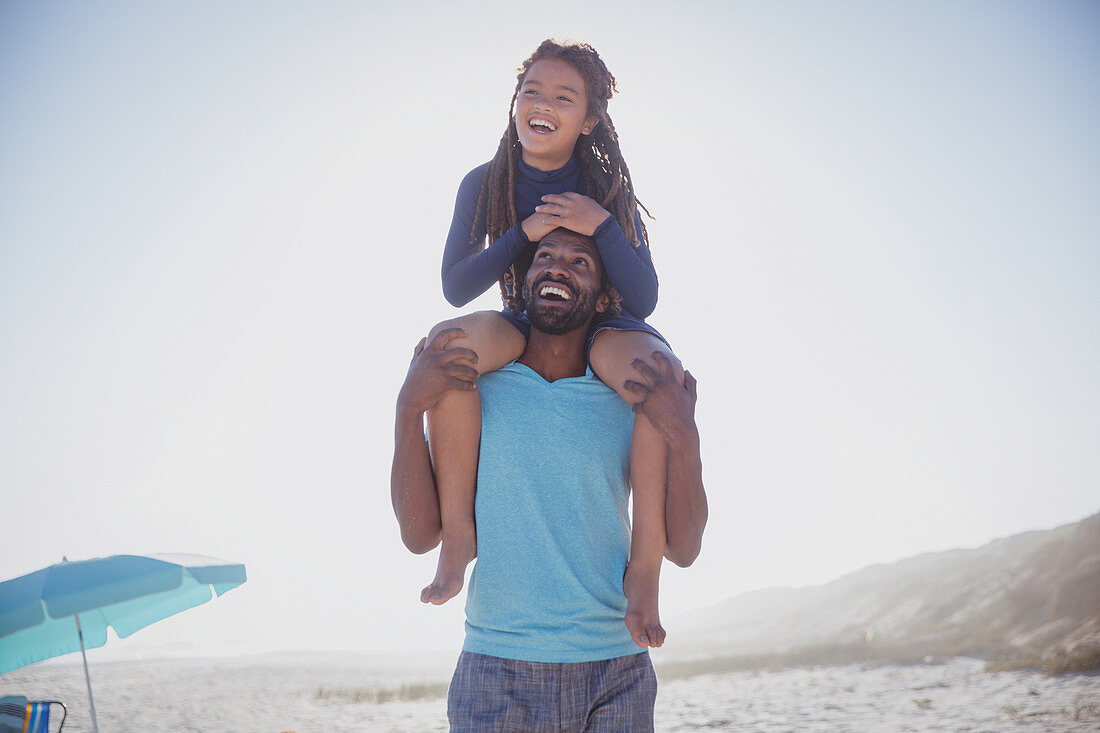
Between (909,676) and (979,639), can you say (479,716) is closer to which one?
(909,676)

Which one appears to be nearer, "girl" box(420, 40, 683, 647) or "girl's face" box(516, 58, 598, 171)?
"girl" box(420, 40, 683, 647)

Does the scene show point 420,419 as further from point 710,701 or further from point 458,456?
point 710,701

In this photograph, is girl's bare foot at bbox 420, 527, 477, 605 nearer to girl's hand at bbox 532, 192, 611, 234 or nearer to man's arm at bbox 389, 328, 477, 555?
man's arm at bbox 389, 328, 477, 555

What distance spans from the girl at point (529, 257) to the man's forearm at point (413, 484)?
0.04 meters

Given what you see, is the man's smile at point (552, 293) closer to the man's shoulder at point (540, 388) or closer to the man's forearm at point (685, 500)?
the man's shoulder at point (540, 388)

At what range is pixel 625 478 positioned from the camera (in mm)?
2629

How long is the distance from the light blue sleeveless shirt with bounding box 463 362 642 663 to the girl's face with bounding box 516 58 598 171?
101 cm

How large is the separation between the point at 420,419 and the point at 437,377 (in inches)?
5.8

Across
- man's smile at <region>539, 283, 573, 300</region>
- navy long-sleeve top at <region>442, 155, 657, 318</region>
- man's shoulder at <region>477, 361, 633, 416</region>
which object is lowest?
man's shoulder at <region>477, 361, 633, 416</region>

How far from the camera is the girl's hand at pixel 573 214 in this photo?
278cm

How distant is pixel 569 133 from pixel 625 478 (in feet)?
4.61

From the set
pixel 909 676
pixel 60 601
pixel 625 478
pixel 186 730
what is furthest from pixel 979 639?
pixel 625 478

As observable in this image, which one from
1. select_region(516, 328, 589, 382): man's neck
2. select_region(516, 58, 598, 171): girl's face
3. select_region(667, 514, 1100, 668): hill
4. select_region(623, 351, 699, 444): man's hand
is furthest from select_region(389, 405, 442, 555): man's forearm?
select_region(667, 514, 1100, 668): hill

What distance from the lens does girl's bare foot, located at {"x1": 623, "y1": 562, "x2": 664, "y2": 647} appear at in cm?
239
